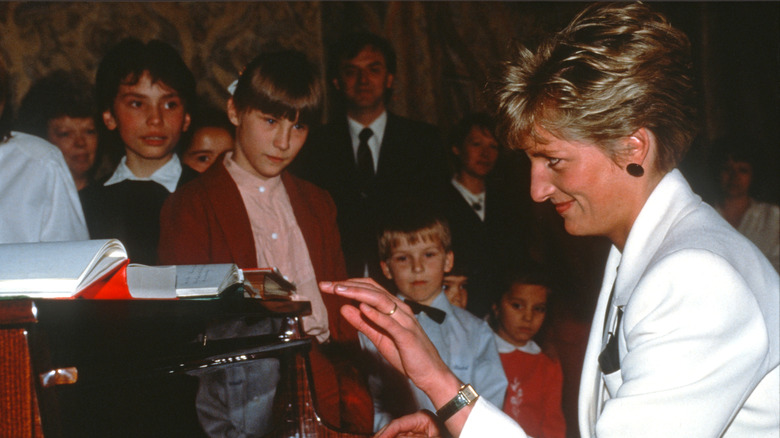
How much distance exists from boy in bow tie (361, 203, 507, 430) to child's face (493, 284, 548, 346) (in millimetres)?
213

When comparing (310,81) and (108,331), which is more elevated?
(310,81)

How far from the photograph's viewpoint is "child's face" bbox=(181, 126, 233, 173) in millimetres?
2422

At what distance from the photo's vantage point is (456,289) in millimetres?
2971

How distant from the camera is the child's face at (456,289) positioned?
2.95 metres

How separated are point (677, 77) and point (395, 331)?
737mm

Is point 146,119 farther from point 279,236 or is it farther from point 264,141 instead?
point 279,236

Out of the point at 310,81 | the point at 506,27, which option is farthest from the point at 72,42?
the point at 506,27

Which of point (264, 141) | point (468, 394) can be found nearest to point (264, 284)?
point (468, 394)

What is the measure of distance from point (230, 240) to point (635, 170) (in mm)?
1447

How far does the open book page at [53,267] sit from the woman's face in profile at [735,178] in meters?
3.60

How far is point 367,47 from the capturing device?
112 inches

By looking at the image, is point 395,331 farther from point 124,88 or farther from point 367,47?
point 367,47

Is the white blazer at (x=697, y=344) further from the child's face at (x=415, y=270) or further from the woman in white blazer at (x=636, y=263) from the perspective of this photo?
the child's face at (x=415, y=270)

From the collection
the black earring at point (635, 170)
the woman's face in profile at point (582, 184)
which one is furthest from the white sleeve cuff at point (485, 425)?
the black earring at point (635, 170)
